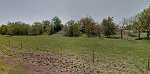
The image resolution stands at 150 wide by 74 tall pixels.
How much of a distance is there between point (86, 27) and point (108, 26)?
8.59 metres

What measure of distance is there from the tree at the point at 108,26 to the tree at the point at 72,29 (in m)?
10.9

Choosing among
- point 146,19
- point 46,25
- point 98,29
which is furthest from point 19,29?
point 146,19

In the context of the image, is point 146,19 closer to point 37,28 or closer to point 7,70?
point 37,28

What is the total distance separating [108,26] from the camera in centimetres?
10625

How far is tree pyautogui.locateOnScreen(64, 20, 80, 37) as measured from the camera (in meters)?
112

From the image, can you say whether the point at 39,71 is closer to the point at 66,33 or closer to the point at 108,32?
the point at 108,32

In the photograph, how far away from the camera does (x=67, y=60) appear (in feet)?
130

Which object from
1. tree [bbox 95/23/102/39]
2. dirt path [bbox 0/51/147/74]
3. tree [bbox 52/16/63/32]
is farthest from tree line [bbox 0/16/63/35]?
dirt path [bbox 0/51/147/74]

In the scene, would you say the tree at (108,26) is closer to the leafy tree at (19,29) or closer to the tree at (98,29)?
the tree at (98,29)

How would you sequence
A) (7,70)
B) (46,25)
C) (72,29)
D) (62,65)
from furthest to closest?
(46,25) < (72,29) < (62,65) < (7,70)

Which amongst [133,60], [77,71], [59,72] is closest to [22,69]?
[59,72]

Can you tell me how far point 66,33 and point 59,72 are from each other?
3212 inches

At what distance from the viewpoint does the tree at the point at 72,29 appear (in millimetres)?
111875

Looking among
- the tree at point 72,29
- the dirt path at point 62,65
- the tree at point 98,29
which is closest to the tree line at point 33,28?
the tree at point 72,29
